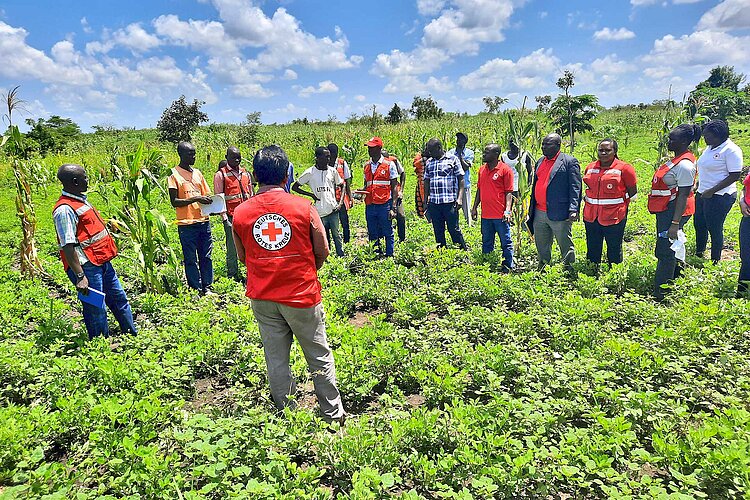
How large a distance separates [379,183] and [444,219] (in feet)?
4.18

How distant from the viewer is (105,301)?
512 cm

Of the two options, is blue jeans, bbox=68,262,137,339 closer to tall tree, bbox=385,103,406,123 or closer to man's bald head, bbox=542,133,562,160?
man's bald head, bbox=542,133,562,160

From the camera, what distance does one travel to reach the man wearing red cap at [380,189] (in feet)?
24.9

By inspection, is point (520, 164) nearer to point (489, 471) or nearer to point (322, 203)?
point (322, 203)

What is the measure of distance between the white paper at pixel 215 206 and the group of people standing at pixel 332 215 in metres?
0.10

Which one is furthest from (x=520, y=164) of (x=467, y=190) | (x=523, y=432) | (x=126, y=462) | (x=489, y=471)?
(x=126, y=462)

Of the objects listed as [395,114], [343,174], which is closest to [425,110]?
[395,114]

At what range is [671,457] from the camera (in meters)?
2.79

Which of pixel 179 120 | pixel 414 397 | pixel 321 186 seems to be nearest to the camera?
pixel 414 397

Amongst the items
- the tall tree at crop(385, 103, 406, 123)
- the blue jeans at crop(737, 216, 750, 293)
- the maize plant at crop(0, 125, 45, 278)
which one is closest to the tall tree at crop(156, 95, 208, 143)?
the tall tree at crop(385, 103, 406, 123)

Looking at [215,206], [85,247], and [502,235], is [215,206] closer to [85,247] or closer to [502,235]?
[85,247]

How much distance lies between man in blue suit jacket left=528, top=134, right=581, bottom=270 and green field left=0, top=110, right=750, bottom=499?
2.10 feet

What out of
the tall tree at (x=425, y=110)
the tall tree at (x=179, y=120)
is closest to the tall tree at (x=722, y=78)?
the tall tree at (x=425, y=110)

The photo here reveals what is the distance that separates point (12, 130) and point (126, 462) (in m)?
6.64
